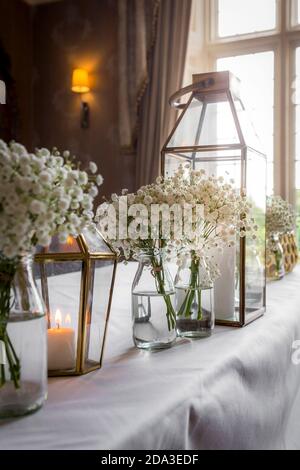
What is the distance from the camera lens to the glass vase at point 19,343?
0.60 metres

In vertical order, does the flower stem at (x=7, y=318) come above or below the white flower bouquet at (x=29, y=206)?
below

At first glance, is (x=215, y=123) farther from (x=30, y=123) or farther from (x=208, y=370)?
(x=30, y=123)

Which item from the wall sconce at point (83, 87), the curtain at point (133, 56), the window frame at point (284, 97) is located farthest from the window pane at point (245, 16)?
the wall sconce at point (83, 87)

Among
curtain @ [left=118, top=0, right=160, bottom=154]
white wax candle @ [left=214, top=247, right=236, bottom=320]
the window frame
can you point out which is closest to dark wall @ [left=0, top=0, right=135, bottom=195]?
curtain @ [left=118, top=0, right=160, bottom=154]

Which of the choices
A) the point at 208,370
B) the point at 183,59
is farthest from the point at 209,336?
the point at 183,59

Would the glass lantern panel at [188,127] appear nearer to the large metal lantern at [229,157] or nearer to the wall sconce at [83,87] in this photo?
the large metal lantern at [229,157]

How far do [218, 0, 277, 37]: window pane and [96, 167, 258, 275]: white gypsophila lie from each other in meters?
3.48

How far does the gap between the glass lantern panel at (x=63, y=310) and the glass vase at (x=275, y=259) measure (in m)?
1.29

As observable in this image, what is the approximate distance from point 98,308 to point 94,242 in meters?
0.11

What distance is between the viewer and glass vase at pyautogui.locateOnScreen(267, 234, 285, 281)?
1.94 m

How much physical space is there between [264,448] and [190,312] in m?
0.29

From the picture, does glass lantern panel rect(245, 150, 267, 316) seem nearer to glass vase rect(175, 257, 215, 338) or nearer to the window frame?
glass vase rect(175, 257, 215, 338)

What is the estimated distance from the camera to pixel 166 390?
0.69 meters

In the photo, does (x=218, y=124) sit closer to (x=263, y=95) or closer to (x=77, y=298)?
(x=77, y=298)
